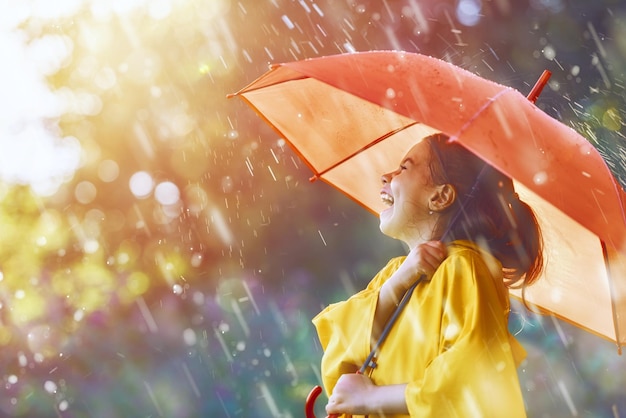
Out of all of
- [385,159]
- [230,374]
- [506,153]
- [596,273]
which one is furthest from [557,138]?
[230,374]

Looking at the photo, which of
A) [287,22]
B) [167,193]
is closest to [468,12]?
[287,22]

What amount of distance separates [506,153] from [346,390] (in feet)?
1.99

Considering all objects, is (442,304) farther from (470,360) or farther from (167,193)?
(167,193)

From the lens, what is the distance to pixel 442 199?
161 centimetres

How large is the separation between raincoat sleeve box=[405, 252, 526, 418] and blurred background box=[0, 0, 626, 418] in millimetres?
2045

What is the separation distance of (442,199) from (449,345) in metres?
0.36

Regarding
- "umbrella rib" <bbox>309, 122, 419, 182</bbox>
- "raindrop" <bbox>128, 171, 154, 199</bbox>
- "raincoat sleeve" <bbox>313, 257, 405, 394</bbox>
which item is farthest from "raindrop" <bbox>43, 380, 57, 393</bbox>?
"raincoat sleeve" <bbox>313, 257, 405, 394</bbox>

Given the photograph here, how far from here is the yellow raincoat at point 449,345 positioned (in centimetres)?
133

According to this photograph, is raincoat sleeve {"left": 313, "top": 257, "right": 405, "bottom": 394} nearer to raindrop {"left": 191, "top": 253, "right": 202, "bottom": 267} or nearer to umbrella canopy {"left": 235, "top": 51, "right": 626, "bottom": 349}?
umbrella canopy {"left": 235, "top": 51, "right": 626, "bottom": 349}

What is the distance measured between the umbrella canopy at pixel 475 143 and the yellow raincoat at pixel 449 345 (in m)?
0.23

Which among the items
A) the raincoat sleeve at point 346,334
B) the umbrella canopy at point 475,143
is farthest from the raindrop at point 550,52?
the raincoat sleeve at point 346,334

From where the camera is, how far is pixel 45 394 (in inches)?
164

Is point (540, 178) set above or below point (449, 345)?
above

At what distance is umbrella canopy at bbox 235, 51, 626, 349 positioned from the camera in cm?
134
